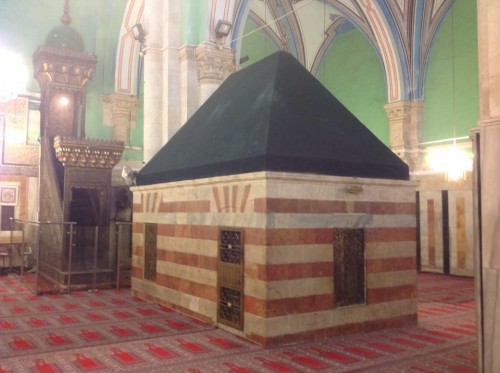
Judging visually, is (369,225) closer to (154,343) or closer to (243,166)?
(243,166)

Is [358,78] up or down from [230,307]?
up

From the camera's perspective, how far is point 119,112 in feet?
35.3

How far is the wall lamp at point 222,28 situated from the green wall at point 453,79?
15.1 ft

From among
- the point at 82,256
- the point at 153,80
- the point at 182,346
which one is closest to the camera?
the point at 182,346

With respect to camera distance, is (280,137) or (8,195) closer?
(280,137)

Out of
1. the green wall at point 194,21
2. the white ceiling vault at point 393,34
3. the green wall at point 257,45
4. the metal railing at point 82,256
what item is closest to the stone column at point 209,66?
the green wall at point 194,21

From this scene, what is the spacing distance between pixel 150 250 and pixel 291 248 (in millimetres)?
2349

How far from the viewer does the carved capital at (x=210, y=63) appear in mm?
7801

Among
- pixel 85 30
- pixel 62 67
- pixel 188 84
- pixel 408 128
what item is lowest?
pixel 408 128

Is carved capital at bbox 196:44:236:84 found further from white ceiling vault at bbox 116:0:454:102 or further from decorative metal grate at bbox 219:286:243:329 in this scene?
decorative metal grate at bbox 219:286:243:329

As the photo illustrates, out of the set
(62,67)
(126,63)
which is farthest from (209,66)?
(126,63)

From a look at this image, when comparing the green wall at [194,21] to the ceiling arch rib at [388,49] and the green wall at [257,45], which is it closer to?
the ceiling arch rib at [388,49]

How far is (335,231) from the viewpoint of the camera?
4.34 metres

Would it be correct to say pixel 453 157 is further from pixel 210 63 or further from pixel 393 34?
pixel 210 63
